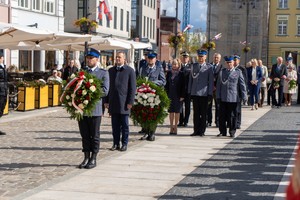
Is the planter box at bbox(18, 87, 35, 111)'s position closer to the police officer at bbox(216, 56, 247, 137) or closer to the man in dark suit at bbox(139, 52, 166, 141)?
the man in dark suit at bbox(139, 52, 166, 141)

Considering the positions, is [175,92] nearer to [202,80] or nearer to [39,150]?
[202,80]

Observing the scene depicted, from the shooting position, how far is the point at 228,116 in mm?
13992

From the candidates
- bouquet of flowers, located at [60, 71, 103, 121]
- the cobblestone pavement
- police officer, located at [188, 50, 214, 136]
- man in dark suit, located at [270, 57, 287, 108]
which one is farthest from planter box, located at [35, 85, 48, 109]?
bouquet of flowers, located at [60, 71, 103, 121]

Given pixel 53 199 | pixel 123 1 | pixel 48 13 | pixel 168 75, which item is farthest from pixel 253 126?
pixel 123 1

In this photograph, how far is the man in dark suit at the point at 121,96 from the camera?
36.9 ft

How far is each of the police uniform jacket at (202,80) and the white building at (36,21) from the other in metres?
20.5

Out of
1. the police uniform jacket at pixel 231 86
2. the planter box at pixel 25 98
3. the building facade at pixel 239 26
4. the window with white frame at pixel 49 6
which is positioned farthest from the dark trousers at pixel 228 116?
the building facade at pixel 239 26

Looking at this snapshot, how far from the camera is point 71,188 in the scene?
25.1 ft

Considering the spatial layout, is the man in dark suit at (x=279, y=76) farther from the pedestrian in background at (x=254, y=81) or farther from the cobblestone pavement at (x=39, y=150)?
the cobblestone pavement at (x=39, y=150)

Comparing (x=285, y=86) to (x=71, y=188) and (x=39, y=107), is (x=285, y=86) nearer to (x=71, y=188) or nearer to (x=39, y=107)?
(x=39, y=107)

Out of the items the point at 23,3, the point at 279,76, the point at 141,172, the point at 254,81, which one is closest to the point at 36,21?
the point at 23,3

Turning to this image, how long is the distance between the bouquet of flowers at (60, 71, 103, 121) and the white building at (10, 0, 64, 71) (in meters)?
24.2

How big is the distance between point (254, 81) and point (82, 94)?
14.8 m

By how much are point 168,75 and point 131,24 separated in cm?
5722
